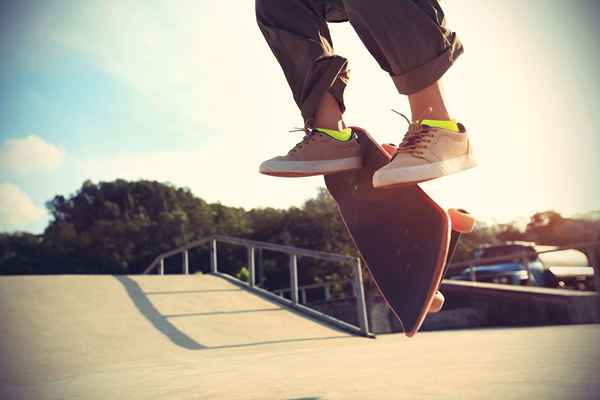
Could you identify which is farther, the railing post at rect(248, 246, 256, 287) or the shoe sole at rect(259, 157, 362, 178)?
the railing post at rect(248, 246, 256, 287)

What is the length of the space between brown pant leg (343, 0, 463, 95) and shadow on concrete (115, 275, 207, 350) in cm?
320

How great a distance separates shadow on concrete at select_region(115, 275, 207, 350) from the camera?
413 cm

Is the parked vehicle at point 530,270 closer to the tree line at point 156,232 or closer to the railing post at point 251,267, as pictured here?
the railing post at point 251,267

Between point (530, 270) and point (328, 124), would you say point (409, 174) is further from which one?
point (530, 270)

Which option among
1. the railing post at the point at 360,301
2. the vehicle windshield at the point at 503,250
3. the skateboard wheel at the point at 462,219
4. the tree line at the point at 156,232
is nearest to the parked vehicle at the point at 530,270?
the vehicle windshield at the point at 503,250

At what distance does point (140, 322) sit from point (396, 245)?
3831 millimetres

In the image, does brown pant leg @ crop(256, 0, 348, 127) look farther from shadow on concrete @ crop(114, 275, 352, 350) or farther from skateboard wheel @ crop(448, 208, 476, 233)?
shadow on concrete @ crop(114, 275, 352, 350)

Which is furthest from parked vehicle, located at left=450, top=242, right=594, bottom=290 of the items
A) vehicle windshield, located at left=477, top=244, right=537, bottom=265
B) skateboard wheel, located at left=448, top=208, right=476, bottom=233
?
skateboard wheel, located at left=448, top=208, right=476, bottom=233

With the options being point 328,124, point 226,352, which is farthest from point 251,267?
point 328,124

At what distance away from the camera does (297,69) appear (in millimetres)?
1650

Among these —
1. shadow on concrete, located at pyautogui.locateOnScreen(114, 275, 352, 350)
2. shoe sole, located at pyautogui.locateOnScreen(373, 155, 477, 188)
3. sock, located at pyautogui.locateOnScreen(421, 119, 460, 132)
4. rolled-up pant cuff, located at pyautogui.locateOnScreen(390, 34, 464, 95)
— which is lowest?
shadow on concrete, located at pyautogui.locateOnScreen(114, 275, 352, 350)

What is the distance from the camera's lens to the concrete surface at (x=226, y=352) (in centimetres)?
129

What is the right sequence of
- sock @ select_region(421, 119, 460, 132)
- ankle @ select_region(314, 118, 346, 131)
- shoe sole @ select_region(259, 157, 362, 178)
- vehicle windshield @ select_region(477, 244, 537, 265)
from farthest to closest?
1. vehicle windshield @ select_region(477, 244, 537, 265)
2. ankle @ select_region(314, 118, 346, 131)
3. shoe sole @ select_region(259, 157, 362, 178)
4. sock @ select_region(421, 119, 460, 132)

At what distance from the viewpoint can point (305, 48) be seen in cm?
163
